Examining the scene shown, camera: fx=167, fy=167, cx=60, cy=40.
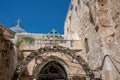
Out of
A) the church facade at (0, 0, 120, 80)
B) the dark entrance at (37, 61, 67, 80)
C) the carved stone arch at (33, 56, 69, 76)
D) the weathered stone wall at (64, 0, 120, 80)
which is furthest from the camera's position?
the dark entrance at (37, 61, 67, 80)

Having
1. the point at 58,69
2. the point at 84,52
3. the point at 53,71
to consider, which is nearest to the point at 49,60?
the point at 58,69

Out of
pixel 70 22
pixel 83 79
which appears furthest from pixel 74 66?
pixel 70 22

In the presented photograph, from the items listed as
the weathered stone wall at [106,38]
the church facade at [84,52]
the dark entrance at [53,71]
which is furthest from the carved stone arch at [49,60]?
the weathered stone wall at [106,38]

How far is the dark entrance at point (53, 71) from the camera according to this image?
10.9m

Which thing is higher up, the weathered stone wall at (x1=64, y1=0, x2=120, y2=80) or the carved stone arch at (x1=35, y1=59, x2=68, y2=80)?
the weathered stone wall at (x1=64, y1=0, x2=120, y2=80)

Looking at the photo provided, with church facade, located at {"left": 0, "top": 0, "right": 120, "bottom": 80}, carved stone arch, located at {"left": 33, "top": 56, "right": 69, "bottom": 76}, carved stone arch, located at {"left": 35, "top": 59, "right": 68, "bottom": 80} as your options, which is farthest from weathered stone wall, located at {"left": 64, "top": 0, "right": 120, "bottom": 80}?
carved stone arch, located at {"left": 35, "top": 59, "right": 68, "bottom": 80}

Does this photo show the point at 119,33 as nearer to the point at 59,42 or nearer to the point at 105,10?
the point at 105,10

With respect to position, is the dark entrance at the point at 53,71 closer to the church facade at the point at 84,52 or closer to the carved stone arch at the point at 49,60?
the church facade at the point at 84,52

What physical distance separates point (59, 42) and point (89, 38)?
251cm

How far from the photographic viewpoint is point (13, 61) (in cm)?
921

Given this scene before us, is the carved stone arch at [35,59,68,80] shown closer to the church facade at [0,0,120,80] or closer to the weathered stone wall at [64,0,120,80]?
the church facade at [0,0,120,80]

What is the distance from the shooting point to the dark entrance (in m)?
10.9

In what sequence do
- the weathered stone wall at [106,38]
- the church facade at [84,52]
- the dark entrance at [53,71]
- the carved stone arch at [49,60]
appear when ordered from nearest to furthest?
the weathered stone wall at [106,38]
the church facade at [84,52]
the carved stone arch at [49,60]
the dark entrance at [53,71]

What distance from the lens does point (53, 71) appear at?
11883 mm
